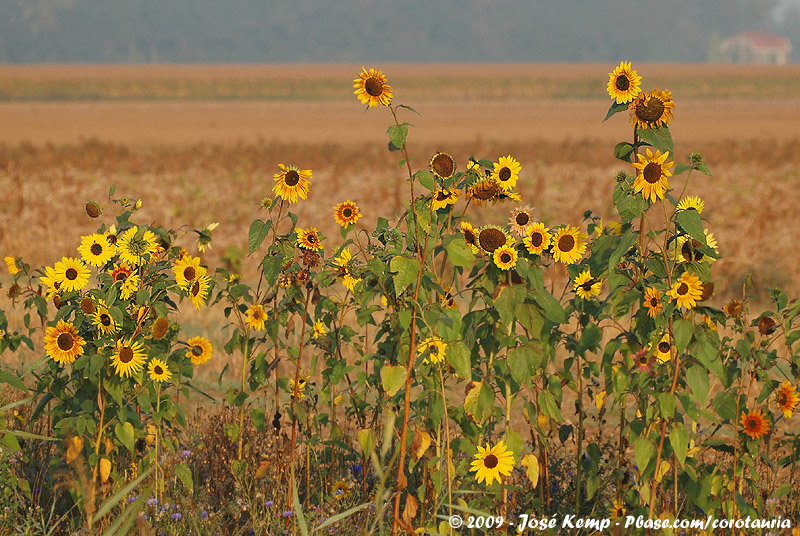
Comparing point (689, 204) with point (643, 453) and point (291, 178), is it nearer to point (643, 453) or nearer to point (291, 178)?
point (643, 453)

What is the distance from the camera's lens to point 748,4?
607ft

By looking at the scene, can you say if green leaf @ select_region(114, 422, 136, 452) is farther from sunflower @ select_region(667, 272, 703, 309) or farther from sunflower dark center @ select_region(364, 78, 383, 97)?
sunflower @ select_region(667, 272, 703, 309)

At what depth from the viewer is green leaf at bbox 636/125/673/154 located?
3152 mm

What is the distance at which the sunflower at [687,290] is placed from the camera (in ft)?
10.2

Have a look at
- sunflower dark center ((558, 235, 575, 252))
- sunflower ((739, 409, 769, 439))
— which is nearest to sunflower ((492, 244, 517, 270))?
sunflower dark center ((558, 235, 575, 252))

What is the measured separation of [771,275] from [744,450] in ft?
24.8

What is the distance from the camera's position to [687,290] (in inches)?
123

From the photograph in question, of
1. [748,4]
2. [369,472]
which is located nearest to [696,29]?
[748,4]

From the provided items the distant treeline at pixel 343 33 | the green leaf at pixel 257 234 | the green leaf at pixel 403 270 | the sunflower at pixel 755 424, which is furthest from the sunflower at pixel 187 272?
the distant treeline at pixel 343 33

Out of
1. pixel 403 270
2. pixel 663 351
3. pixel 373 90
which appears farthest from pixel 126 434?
pixel 663 351

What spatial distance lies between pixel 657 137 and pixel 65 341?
86.8 inches

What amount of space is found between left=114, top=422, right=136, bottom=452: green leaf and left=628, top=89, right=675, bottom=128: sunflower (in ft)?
6.87

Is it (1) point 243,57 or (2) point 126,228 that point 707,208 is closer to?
(2) point 126,228

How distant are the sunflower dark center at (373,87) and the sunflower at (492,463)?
1206 millimetres
